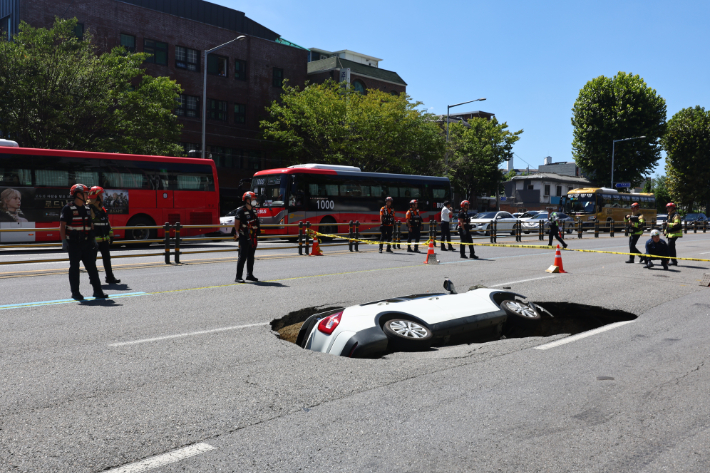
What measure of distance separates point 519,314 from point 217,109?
4130 centimetres

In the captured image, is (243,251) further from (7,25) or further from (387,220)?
(7,25)

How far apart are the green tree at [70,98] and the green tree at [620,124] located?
45.3m

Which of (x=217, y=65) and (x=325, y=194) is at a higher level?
(x=217, y=65)

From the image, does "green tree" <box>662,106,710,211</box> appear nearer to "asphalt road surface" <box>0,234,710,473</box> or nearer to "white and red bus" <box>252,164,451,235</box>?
"white and red bus" <box>252,164,451,235</box>

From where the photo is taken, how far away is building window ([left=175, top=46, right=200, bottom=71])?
140ft

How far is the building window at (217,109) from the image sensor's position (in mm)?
44688

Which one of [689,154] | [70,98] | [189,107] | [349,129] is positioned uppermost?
[189,107]

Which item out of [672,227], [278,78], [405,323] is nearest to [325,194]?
[672,227]

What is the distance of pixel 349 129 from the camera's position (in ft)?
135

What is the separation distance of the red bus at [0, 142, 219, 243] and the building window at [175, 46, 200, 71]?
20.4 meters

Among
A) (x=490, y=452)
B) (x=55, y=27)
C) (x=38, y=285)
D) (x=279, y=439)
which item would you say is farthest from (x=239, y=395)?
(x=55, y=27)

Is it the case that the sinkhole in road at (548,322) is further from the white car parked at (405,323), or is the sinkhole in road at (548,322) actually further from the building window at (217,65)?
the building window at (217,65)

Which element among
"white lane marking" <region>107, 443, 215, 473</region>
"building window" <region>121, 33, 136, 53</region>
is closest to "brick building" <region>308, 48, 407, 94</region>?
"building window" <region>121, 33, 136, 53</region>

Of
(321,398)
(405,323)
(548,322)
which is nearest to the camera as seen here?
(321,398)
